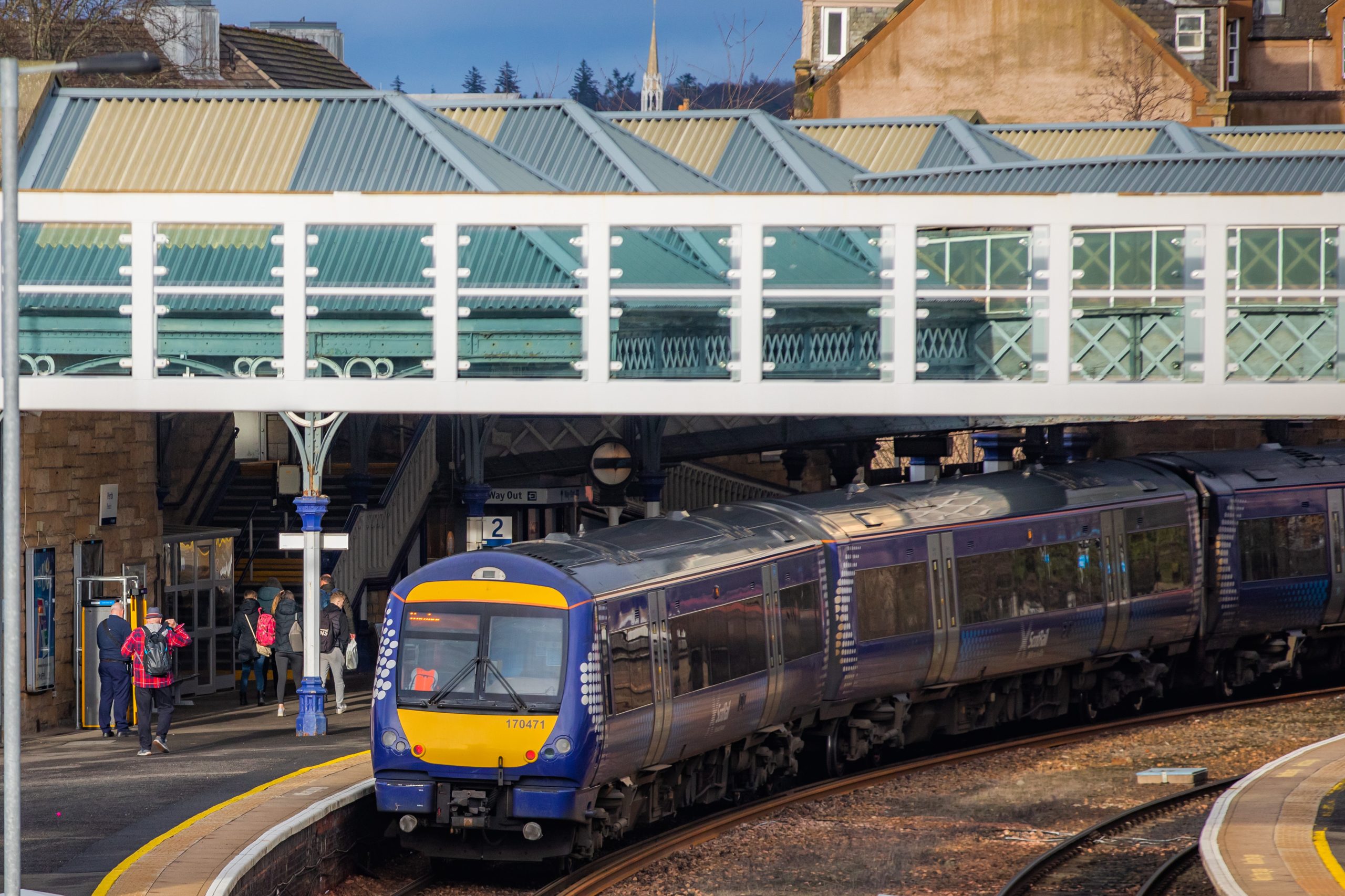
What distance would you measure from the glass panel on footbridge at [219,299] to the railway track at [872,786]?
6.15 m

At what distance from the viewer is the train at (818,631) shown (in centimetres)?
1547

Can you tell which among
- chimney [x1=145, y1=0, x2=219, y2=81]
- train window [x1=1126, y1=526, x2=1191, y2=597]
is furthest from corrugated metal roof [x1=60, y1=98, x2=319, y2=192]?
chimney [x1=145, y1=0, x2=219, y2=81]

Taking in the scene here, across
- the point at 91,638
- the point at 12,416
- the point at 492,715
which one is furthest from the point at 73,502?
the point at 12,416

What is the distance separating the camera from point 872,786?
1948cm

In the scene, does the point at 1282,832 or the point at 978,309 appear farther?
the point at 978,309

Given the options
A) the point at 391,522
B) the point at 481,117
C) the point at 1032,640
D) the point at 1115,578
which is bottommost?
the point at 1032,640

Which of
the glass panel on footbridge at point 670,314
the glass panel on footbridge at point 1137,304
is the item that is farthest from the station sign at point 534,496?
the glass panel on footbridge at point 1137,304

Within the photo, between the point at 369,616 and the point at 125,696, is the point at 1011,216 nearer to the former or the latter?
the point at 125,696

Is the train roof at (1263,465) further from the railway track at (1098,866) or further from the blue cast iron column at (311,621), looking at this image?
the blue cast iron column at (311,621)

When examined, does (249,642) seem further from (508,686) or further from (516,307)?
(508,686)

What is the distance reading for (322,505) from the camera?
65.3 ft

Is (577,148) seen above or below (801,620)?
above

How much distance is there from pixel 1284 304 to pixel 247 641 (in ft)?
41.0

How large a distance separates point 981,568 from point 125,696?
9.15m
